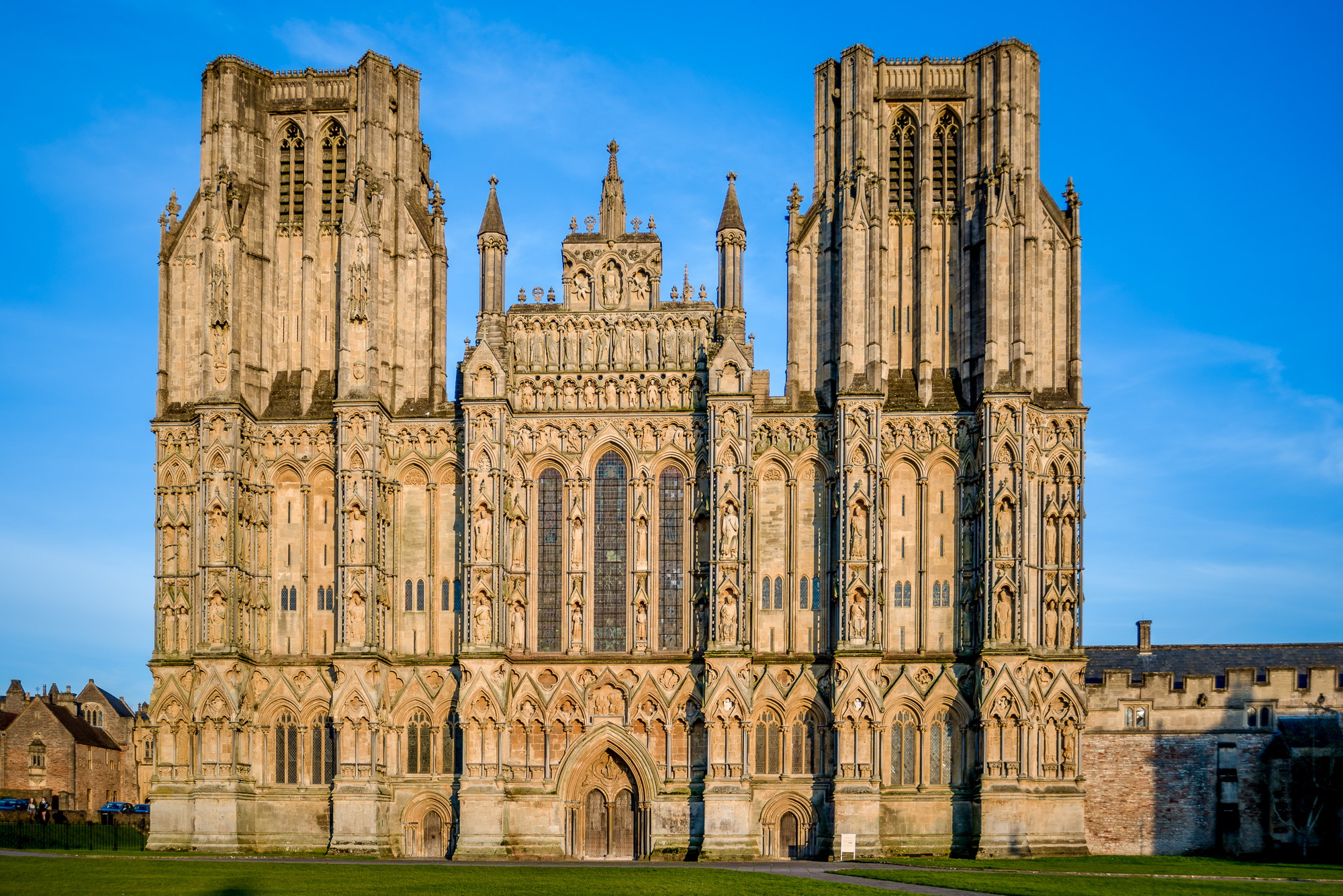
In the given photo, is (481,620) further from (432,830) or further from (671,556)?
(432,830)

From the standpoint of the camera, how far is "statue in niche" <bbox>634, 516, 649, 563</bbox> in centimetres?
5438

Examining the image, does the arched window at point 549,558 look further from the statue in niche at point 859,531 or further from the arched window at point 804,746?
the statue in niche at point 859,531

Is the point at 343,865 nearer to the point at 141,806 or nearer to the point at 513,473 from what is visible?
the point at 513,473

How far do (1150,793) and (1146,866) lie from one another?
32.3 feet

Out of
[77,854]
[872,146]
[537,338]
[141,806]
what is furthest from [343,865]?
[141,806]

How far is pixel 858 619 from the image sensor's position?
170 ft

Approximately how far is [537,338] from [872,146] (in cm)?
1436

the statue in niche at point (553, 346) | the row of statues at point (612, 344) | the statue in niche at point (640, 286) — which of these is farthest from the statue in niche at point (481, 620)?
the statue in niche at point (640, 286)

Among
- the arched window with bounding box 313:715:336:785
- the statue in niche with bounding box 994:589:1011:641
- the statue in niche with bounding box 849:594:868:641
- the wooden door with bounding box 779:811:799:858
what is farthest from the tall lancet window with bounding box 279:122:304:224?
the statue in niche with bounding box 994:589:1011:641

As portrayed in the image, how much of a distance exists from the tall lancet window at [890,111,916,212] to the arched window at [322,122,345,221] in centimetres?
2104

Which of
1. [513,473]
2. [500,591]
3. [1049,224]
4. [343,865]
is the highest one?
[1049,224]

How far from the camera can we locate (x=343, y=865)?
149ft

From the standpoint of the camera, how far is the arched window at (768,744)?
52.7m

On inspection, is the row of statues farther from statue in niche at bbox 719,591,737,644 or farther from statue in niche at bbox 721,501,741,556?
statue in niche at bbox 719,591,737,644
